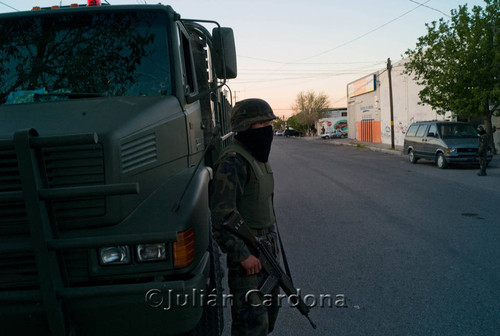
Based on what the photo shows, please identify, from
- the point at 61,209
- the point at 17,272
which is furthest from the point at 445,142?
the point at 17,272

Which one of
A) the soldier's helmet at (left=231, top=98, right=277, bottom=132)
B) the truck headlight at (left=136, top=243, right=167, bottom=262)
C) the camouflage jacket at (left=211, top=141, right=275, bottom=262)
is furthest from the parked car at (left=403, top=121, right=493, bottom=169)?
the truck headlight at (left=136, top=243, right=167, bottom=262)

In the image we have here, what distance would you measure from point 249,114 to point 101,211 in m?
1.09

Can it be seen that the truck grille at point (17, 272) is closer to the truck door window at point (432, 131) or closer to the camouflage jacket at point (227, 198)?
the camouflage jacket at point (227, 198)

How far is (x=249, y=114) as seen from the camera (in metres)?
2.88

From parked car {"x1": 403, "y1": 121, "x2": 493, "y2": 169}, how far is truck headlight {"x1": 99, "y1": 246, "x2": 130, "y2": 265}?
52.6ft

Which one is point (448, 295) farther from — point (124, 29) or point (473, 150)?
point (473, 150)

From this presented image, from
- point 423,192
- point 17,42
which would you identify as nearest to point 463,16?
point 423,192

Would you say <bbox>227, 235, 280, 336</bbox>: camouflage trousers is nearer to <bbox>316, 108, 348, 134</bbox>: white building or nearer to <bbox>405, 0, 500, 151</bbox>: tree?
<bbox>405, 0, 500, 151</bbox>: tree

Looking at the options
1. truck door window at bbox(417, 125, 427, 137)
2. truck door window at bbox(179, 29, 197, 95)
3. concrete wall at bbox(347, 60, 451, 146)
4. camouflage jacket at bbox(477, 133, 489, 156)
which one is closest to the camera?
truck door window at bbox(179, 29, 197, 95)

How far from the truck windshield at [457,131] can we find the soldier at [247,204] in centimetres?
1602

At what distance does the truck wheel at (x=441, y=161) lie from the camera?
54.4 feet

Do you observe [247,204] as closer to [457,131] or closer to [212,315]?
[212,315]

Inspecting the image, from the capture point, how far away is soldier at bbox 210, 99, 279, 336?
2.69 metres

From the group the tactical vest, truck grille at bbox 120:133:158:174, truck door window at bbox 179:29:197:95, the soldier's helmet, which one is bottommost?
the tactical vest
